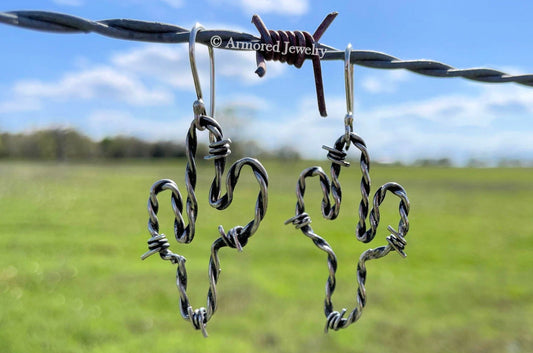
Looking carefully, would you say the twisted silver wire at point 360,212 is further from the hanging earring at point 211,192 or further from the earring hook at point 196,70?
the earring hook at point 196,70

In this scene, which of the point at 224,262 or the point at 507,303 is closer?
the point at 507,303

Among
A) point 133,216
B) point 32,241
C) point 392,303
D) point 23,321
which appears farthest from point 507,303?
point 133,216

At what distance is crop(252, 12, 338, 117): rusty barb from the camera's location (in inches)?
41.1

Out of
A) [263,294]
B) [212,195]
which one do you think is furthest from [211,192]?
[263,294]

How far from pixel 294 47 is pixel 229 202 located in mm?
387

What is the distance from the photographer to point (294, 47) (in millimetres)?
1049

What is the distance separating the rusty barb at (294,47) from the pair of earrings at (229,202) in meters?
0.07

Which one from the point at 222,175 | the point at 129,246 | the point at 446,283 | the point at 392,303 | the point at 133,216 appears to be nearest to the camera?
the point at 222,175

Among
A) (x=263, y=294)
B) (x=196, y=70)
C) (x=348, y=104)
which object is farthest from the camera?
(x=263, y=294)

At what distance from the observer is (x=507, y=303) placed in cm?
535

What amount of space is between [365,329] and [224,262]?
3069 millimetres

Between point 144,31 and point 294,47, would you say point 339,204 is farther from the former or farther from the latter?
point 144,31

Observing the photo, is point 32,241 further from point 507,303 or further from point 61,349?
point 507,303

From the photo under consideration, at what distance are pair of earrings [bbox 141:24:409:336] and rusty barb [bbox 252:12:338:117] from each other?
0.24 feet
